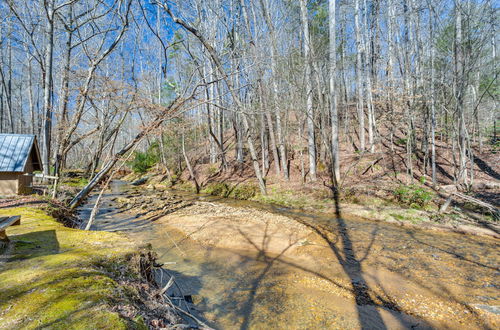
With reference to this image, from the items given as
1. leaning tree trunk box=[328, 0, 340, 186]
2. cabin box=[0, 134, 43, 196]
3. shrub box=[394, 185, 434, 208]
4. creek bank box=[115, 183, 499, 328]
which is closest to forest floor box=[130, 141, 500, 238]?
shrub box=[394, 185, 434, 208]

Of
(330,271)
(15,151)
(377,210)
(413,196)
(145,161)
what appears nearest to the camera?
(330,271)

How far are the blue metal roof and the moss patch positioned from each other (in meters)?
8.81

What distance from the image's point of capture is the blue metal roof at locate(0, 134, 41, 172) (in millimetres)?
10102

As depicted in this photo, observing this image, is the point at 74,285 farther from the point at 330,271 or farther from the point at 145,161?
the point at 145,161

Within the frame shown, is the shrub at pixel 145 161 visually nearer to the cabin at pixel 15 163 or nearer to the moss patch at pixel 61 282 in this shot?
the cabin at pixel 15 163

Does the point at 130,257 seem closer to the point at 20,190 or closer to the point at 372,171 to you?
the point at 20,190

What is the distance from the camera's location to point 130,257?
317 cm

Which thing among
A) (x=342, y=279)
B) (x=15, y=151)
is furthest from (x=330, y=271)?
(x=15, y=151)

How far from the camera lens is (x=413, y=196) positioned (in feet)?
32.8

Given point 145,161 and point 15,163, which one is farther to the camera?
point 145,161

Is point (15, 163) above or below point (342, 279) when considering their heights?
above

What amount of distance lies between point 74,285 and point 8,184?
12.0 meters

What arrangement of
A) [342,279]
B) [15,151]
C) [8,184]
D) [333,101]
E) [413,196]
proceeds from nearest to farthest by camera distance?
[342,279], [413,196], [8,184], [15,151], [333,101]

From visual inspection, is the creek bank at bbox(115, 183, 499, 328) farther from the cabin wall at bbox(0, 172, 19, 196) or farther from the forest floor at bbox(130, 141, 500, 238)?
the cabin wall at bbox(0, 172, 19, 196)
